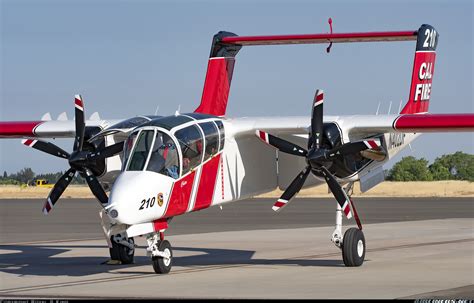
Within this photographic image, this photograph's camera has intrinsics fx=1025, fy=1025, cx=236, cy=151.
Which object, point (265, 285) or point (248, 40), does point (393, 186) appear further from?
point (265, 285)

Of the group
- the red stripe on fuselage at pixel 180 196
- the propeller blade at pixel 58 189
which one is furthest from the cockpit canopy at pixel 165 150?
the propeller blade at pixel 58 189

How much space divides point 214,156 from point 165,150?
200 centimetres

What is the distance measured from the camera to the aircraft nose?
20328 millimetres

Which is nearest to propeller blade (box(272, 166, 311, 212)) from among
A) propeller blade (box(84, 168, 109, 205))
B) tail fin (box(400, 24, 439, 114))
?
propeller blade (box(84, 168, 109, 205))

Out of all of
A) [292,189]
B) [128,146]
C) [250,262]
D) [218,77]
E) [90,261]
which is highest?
[218,77]

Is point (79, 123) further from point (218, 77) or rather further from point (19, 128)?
point (218, 77)

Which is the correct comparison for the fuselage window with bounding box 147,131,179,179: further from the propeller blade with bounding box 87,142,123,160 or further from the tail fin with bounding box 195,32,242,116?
the tail fin with bounding box 195,32,242,116

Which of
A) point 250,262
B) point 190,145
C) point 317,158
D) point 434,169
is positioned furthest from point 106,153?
point 434,169

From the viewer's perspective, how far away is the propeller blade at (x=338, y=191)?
23.3 metres

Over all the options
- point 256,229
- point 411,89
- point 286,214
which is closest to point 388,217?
point 286,214

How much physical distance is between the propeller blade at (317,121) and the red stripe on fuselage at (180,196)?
285 centimetres

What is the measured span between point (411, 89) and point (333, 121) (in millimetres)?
5948

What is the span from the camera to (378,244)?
103 feet

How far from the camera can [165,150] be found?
21562 millimetres
